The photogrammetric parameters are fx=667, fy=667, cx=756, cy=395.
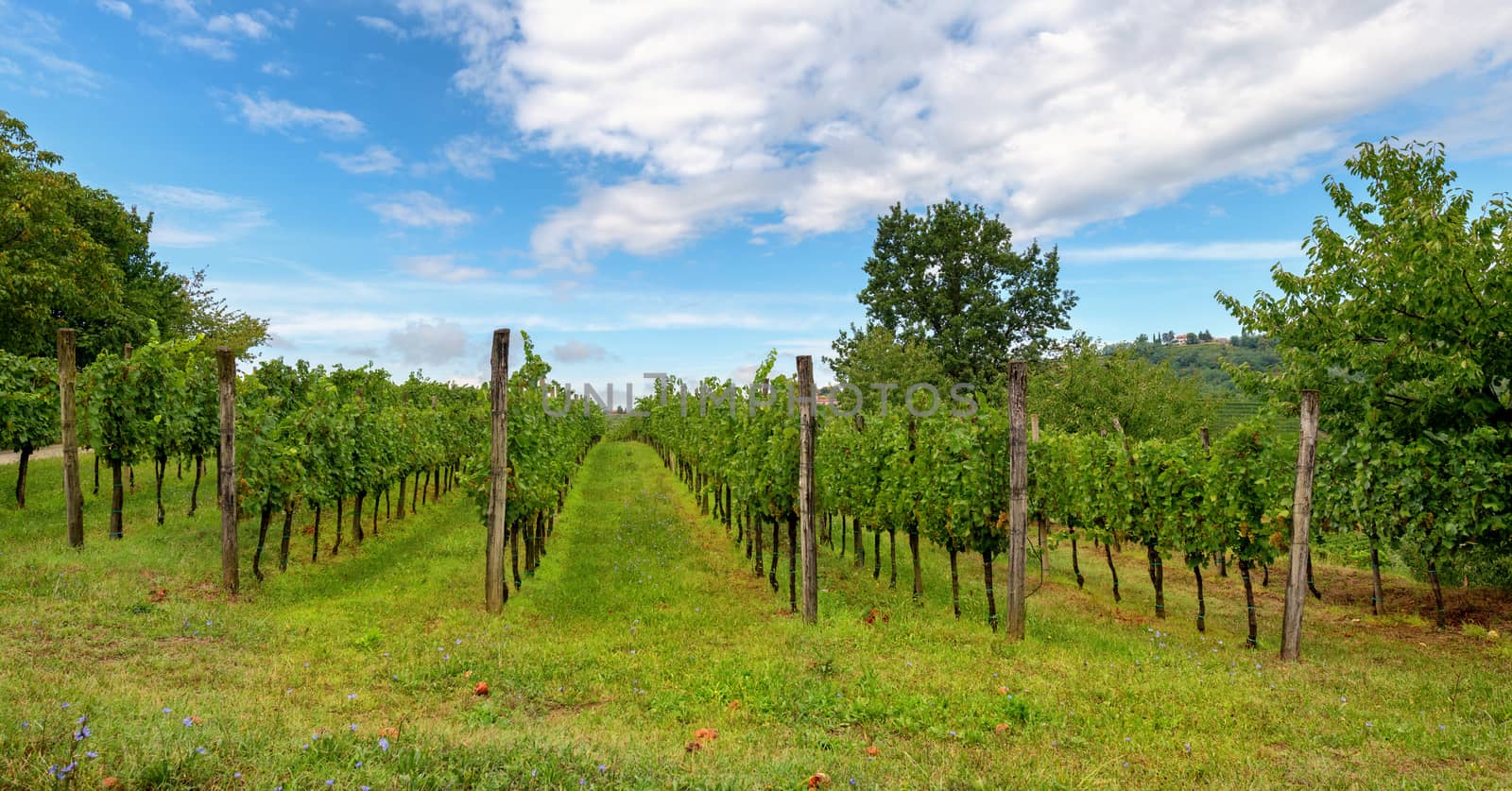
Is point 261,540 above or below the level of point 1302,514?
below

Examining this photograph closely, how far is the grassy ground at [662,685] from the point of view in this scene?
4.40 meters

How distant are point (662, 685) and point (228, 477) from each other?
7.88 meters

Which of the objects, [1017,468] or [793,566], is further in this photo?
[793,566]

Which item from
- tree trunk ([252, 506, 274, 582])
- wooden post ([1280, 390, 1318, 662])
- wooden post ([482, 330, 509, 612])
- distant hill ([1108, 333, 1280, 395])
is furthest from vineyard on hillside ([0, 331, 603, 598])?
distant hill ([1108, 333, 1280, 395])

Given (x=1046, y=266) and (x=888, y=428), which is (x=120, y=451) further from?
(x=1046, y=266)

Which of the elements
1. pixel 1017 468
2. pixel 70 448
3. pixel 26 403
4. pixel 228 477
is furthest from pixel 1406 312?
pixel 26 403

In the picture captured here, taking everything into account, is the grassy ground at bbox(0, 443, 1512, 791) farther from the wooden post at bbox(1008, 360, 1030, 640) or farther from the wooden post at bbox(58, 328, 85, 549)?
the wooden post at bbox(1008, 360, 1030, 640)

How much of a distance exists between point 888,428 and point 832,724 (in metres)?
7.98

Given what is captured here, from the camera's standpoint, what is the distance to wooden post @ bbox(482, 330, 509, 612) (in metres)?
9.88

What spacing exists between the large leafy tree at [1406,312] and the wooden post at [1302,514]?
2637mm

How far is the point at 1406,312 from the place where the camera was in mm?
10992

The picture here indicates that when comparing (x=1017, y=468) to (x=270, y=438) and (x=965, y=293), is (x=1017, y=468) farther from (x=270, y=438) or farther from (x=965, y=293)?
(x=965, y=293)

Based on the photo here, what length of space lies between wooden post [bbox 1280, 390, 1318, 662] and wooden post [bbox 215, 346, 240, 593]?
49.4 feet

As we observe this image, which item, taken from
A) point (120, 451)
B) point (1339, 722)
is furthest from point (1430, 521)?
point (120, 451)
